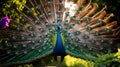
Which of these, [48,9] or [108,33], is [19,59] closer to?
[48,9]

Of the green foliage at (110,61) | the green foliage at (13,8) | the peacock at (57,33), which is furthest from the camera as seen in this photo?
the peacock at (57,33)

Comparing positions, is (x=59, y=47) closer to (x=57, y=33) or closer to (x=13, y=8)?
(x=57, y=33)

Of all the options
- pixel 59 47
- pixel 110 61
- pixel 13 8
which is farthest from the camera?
pixel 59 47

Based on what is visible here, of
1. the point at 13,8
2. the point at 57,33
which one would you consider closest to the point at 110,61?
the point at 57,33

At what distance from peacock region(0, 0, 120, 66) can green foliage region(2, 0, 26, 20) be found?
0.17 meters

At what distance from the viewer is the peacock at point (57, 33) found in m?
11.4

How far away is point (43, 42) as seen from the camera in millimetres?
11461

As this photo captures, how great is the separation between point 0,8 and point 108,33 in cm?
329

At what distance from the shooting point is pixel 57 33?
11273 millimetres

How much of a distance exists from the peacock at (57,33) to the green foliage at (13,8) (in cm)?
17

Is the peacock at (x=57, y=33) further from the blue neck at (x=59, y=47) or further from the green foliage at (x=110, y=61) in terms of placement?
the green foliage at (x=110, y=61)

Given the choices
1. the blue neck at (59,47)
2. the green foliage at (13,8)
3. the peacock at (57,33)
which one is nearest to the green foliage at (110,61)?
the peacock at (57,33)

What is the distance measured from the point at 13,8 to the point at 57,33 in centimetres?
145

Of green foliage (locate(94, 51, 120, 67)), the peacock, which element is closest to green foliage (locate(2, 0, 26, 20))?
the peacock
